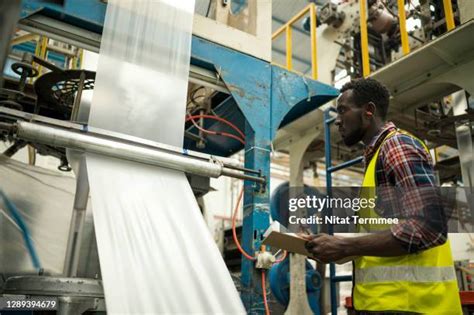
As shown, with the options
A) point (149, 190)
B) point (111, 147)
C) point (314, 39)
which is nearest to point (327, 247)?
point (149, 190)

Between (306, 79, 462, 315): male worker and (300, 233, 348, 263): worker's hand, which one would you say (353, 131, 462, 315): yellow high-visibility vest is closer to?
(306, 79, 462, 315): male worker

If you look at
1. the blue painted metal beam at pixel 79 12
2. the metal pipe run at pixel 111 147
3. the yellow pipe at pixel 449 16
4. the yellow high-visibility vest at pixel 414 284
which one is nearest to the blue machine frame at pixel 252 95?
the blue painted metal beam at pixel 79 12

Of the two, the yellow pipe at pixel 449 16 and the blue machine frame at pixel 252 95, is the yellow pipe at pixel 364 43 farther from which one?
the blue machine frame at pixel 252 95

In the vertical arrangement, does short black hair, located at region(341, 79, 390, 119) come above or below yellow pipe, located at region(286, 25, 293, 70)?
below

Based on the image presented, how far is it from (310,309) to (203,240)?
166cm

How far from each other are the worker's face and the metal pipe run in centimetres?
51

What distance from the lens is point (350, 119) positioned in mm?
1391

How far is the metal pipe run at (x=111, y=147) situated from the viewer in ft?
4.08

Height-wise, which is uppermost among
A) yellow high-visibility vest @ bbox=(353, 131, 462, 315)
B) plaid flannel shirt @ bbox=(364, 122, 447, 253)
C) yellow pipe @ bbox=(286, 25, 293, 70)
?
yellow pipe @ bbox=(286, 25, 293, 70)

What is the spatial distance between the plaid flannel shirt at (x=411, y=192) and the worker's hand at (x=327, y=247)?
15 centimetres

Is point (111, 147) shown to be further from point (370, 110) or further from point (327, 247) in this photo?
point (370, 110)

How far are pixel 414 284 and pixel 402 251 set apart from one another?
98mm

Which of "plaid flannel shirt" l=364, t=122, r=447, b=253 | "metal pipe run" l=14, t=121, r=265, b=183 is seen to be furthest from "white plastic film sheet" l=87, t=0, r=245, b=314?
"plaid flannel shirt" l=364, t=122, r=447, b=253

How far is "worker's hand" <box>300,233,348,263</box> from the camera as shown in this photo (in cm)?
112
